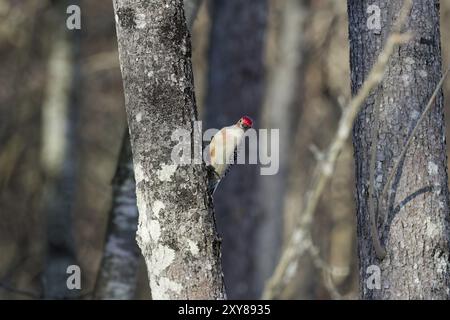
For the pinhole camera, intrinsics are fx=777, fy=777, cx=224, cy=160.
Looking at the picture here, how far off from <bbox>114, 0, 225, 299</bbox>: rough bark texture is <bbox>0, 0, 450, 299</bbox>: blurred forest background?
3.48 meters

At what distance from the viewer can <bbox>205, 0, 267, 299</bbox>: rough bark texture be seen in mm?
8812

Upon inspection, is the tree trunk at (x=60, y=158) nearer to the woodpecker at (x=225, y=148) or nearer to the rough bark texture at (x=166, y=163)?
the woodpecker at (x=225, y=148)

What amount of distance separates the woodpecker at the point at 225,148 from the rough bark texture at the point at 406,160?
0.91 metres

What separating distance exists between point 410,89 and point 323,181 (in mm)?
1433

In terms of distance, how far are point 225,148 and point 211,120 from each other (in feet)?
14.8

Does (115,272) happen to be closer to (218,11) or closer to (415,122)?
(415,122)

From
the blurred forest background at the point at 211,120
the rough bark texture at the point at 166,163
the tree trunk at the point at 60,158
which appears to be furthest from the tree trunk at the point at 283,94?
the rough bark texture at the point at 166,163

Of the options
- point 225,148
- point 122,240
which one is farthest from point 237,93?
point 225,148

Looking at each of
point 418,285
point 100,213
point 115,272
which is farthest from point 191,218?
point 100,213

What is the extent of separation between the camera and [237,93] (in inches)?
347

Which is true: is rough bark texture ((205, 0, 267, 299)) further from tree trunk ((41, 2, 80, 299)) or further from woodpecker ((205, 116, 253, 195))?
woodpecker ((205, 116, 253, 195))

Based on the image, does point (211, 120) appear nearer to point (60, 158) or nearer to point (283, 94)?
point (60, 158)

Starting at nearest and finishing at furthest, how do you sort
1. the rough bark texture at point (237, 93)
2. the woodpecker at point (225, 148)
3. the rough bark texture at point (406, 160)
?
the rough bark texture at point (406, 160) → the woodpecker at point (225, 148) → the rough bark texture at point (237, 93)

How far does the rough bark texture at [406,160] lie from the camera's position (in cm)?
304
